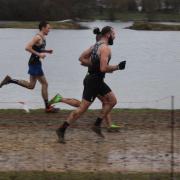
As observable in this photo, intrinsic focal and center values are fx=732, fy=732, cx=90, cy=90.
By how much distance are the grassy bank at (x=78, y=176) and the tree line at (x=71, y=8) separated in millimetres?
73754

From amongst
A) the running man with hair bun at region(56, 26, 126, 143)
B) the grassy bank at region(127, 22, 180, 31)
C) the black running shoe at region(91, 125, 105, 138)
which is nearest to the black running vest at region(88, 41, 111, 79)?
the running man with hair bun at region(56, 26, 126, 143)

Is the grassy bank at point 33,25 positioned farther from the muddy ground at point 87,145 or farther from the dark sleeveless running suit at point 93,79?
the dark sleeveless running suit at point 93,79

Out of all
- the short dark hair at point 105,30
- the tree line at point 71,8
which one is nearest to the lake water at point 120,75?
the short dark hair at point 105,30

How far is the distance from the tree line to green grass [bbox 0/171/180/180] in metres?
73.8

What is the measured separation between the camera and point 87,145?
10.6 m

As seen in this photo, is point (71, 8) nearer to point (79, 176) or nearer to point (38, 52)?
point (38, 52)

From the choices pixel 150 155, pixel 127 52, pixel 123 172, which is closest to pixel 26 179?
pixel 123 172

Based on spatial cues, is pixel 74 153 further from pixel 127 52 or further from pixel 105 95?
pixel 127 52

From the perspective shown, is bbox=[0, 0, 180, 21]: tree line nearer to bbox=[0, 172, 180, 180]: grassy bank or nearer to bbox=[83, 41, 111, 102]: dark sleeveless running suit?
bbox=[83, 41, 111, 102]: dark sleeveless running suit

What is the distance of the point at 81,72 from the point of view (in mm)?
29266

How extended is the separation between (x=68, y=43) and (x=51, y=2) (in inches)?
1319

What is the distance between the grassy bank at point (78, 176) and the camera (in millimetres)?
8633

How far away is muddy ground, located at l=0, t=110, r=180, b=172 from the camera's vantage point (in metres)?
9.47

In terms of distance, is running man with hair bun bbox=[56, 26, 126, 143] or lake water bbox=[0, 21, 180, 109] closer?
running man with hair bun bbox=[56, 26, 126, 143]
